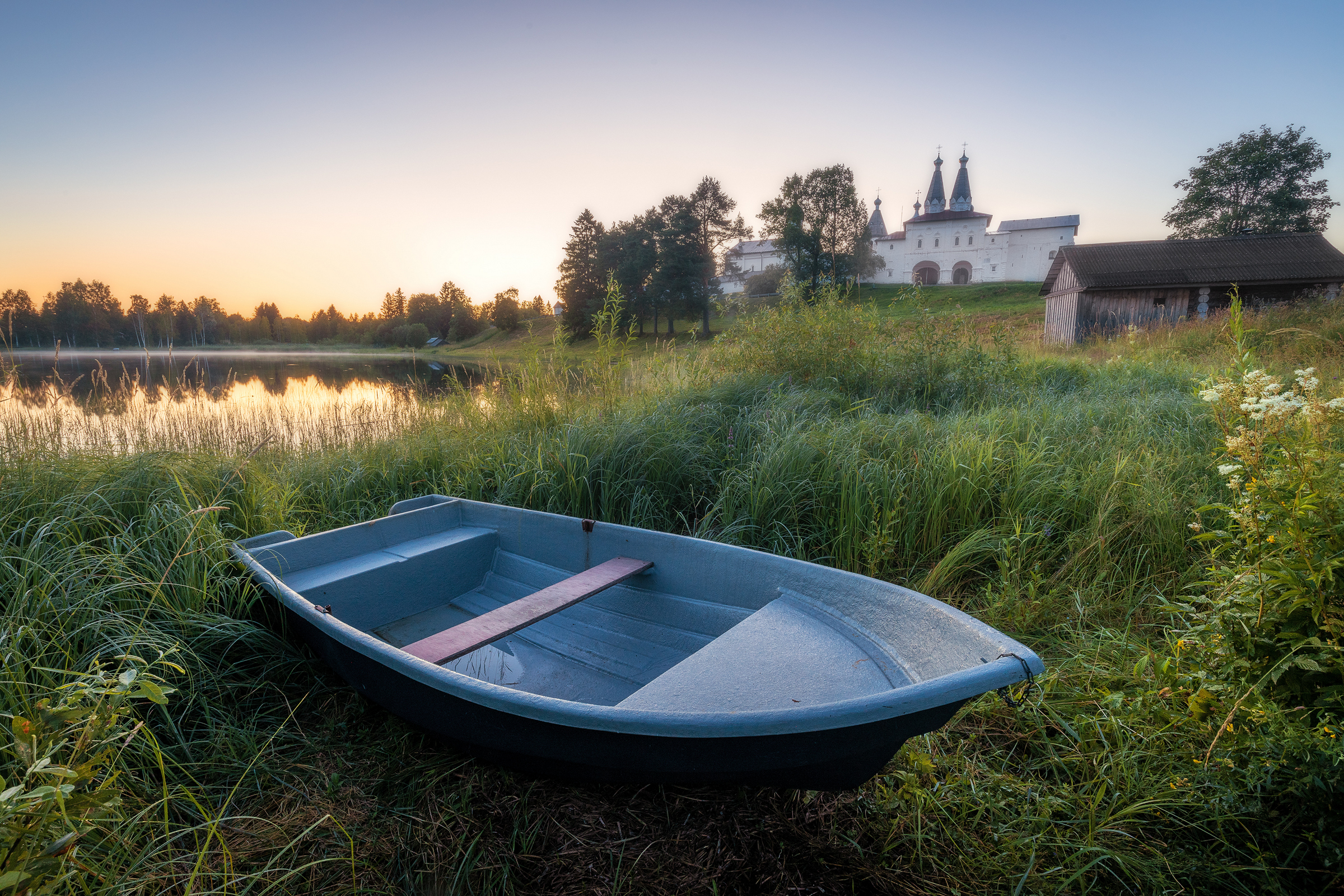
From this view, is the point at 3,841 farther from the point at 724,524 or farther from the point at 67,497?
the point at 724,524

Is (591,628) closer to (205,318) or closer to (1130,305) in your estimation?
(205,318)

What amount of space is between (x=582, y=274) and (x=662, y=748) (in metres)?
34.0

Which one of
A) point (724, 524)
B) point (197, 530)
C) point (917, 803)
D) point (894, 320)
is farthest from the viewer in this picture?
point (894, 320)

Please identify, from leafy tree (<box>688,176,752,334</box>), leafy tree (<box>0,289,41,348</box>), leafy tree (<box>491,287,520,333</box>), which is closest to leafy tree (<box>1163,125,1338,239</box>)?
leafy tree (<box>688,176,752,334</box>)

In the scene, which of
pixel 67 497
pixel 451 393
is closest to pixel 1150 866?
pixel 67 497

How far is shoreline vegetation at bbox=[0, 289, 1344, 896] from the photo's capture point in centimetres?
159

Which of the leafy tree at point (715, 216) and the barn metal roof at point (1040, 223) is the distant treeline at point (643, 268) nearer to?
the leafy tree at point (715, 216)

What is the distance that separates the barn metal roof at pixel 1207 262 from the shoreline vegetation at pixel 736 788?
16997 millimetres

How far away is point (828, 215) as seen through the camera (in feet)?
135

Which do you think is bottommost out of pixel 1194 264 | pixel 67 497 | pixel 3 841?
pixel 3 841

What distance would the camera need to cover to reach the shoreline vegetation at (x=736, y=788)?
159cm

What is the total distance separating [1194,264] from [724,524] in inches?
883

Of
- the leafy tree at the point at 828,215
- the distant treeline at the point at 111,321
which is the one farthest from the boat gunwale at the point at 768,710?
the leafy tree at the point at 828,215

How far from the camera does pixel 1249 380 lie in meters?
1.81
